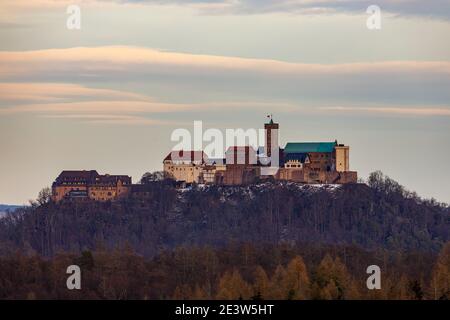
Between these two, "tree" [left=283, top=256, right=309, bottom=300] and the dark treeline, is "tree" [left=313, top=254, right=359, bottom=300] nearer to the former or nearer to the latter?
the dark treeline

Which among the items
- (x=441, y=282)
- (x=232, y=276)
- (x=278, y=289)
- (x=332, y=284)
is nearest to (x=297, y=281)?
(x=332, y=284)

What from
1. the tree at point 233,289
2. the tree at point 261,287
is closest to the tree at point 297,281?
the tree at point 261,287

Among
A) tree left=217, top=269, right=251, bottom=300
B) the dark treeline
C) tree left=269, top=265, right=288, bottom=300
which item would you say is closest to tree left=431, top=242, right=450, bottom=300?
the dark treeline

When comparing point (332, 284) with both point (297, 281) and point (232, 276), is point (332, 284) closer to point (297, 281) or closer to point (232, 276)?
point (297, 281)

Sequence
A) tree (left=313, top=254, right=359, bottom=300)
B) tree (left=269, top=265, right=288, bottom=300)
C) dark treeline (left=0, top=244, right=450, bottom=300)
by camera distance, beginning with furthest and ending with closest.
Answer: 1. dark treeline (left=0, top=244, right=450, bottom=300)
2. tree (left=313, top=254, right=359, bottom=300)
3. tree (left=269, top=265, right=288, bottom=300)

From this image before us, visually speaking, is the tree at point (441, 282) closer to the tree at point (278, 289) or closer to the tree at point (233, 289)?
the tree at point (278, 289)
